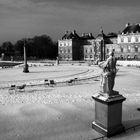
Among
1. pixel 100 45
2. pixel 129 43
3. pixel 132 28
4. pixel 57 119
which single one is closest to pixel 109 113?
pixel 57 119

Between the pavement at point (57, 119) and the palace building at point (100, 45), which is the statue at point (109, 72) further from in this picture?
the palace building at point (100, 45)

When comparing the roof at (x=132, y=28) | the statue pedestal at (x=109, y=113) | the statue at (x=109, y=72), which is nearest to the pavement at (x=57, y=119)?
the statue pedestal at (x=109, y=113)

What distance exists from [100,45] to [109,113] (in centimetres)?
7638

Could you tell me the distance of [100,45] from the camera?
3270 inches

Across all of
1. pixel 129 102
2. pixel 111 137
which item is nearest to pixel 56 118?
pixel 111 137

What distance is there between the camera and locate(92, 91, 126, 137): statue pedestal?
28.0 ft

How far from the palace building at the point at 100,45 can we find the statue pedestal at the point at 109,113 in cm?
6290

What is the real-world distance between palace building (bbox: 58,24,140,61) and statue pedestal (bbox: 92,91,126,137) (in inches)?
2477

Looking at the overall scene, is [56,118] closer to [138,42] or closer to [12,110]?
[12,110]

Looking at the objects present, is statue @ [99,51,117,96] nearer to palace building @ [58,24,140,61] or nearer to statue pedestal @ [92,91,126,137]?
statue pedestal @ [92,91,126,137]

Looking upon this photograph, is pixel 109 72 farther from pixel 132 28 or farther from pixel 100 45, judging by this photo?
pixel 100 45

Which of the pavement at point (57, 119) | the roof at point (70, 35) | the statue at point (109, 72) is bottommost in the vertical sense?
the pavement at point (57, 119)

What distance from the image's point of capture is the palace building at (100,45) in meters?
74.6

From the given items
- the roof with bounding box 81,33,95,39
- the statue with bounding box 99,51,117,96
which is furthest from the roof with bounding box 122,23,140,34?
the statue with bounding box 99,51,117,96
